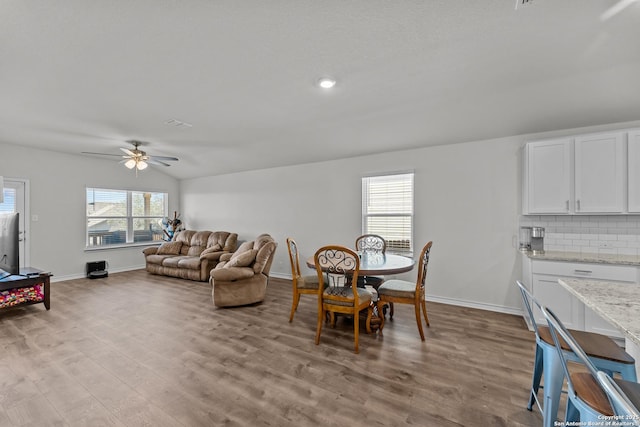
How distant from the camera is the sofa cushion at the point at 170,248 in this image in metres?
6.61

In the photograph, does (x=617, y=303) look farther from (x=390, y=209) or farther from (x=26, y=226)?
(x=26, y=226)

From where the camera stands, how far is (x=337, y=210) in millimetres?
5336

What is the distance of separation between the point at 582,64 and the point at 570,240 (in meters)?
2.16

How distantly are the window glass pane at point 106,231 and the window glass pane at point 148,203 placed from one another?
0.45 meters

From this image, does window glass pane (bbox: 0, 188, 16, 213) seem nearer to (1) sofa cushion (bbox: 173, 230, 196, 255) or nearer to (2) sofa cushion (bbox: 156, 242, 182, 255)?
(2) sofa cushion (bbox: 156, 242, 182, 255)

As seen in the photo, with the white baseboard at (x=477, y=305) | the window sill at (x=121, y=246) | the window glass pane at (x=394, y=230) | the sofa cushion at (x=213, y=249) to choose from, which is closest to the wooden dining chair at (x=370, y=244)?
the window glass pane at (x=394, y=230)

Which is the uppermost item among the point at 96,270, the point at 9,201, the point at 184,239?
the point at 9,201

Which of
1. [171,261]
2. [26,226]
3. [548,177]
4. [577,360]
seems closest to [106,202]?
[26,226]

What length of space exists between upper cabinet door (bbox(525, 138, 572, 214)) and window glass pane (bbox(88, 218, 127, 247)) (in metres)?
8.30

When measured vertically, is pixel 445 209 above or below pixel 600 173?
below

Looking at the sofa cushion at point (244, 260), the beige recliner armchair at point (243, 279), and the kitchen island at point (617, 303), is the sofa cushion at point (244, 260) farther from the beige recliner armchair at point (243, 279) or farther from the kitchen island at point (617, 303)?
the kitchen island at point (617, 303)

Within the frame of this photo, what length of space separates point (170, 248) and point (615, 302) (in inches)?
290

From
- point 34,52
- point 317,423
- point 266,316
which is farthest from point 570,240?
point 34,52

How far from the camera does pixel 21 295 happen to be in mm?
3896
